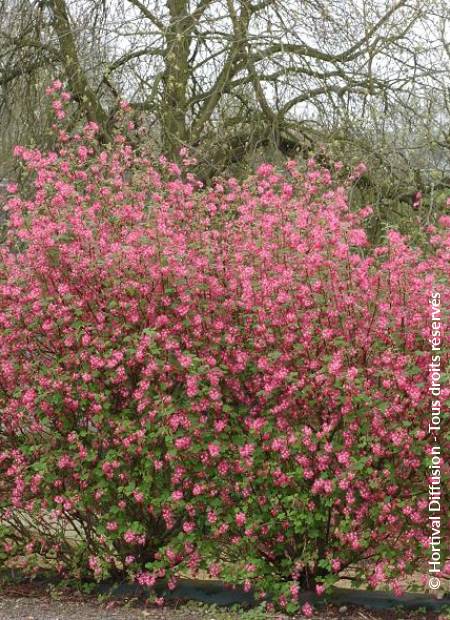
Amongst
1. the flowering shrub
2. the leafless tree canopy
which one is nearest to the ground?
the flowering shrub

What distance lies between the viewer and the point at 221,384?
17.9 feet

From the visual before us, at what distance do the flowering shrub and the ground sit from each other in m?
0.19

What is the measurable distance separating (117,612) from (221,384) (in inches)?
53.6

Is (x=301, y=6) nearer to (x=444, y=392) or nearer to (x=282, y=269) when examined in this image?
(x=282, y=269)

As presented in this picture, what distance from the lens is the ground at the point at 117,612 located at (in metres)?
5.48

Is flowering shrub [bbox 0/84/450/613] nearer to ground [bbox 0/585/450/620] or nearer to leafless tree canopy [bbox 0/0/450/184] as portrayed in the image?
ground [bbox 0/585/450/620]

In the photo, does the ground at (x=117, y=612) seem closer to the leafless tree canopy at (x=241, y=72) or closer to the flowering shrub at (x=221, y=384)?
the flowering shrub at (x=221, y=384)

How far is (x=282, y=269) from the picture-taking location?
5215 millimetres

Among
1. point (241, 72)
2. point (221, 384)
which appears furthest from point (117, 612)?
point (241, 72)

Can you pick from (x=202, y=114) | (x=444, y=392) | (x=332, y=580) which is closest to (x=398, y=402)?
(x=444, y=392)

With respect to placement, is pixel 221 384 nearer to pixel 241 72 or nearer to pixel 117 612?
pixel 117 612

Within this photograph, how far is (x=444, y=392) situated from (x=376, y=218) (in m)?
4.23

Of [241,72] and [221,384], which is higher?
[241,72]

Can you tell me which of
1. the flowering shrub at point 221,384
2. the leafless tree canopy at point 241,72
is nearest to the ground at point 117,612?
the flowering shrub at point 221,384
